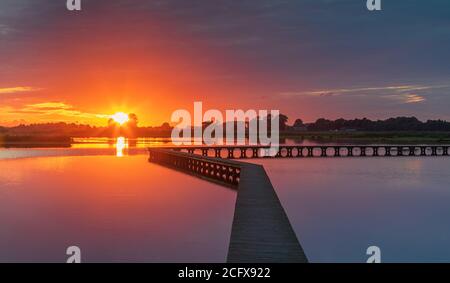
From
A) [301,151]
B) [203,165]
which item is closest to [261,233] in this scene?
[203,165]

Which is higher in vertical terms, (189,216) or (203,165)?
(203,165)

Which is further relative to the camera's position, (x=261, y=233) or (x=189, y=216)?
(x=189, y=216)

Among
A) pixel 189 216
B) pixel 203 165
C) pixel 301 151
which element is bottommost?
pixel 189 216

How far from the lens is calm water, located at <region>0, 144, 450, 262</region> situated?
39.4 ft

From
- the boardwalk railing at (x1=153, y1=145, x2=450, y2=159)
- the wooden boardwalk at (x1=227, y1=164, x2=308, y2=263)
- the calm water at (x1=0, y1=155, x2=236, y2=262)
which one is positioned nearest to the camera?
the wooden boardwalk at (x1=227, y1=164, x2=308, y2=263)

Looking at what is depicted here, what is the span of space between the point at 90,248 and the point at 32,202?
9.09 metres

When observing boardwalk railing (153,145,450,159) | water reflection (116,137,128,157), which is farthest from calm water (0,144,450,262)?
water reflection (116,137,128,157)

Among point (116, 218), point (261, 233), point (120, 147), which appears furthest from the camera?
point (120, 147)

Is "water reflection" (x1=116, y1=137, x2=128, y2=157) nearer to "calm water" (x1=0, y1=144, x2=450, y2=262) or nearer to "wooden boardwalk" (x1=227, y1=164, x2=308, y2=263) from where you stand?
"calm water" (x1=0, y1=144, x2=450, y2=262)

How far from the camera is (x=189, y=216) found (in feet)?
54.4

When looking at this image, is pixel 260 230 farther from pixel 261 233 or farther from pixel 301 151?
pixel 301 151

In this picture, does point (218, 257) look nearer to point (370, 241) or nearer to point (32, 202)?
point (370, 241)

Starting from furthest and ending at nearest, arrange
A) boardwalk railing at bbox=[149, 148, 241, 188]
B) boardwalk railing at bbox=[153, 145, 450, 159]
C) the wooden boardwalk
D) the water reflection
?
the water reflection → boardwalk railing at bbox=[153, 145, 450, 159] → boardwalk railing at bbox=[149, 148, 241, 188] → the wooden boardwalk
